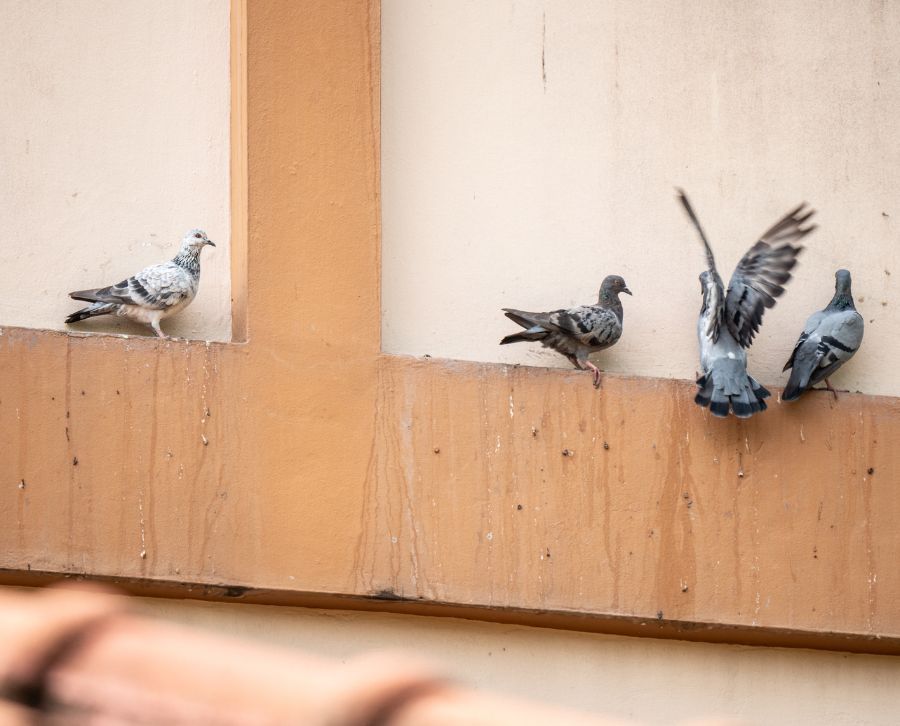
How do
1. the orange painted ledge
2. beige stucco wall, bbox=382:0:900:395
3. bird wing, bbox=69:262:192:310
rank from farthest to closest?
beige stucco wall, bbox=382:0:900:395 < bird wing, bbox=69:262:192:310 < the orange painted ledge

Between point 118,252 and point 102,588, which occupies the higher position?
point 118,252

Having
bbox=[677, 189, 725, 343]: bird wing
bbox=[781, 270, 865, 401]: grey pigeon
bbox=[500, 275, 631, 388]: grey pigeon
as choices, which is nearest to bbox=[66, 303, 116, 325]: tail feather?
bbox=[500, 275, 631, 388]: grey pigeon

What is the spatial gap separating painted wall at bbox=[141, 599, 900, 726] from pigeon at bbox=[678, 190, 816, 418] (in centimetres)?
97

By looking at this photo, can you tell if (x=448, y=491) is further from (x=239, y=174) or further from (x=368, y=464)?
(x=239, y=174)

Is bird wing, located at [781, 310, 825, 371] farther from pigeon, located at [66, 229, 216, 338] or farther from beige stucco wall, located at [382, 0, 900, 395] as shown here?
pigeon, located at [66, 229, 216, 338]

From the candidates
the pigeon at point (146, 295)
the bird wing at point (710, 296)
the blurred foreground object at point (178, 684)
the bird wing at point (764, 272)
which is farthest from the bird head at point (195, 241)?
the blurred foreground object at point (178, 684)

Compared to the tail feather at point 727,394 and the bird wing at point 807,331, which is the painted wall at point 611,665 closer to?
the tail feather at point 727,394

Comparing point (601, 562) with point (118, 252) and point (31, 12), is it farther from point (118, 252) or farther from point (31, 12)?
point (31, 12)

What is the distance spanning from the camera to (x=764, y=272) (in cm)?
625

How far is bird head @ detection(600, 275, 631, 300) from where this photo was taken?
6.15 m

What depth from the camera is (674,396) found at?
5.93 meters

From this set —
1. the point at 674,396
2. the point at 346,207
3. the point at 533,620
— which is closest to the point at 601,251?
the point at 674,396

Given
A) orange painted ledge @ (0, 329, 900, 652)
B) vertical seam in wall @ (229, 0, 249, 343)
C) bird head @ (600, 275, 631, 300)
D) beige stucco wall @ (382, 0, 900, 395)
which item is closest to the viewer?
orange painted ledge @ (0, 329, 900, 652)

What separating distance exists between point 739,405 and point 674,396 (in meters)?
0.26
